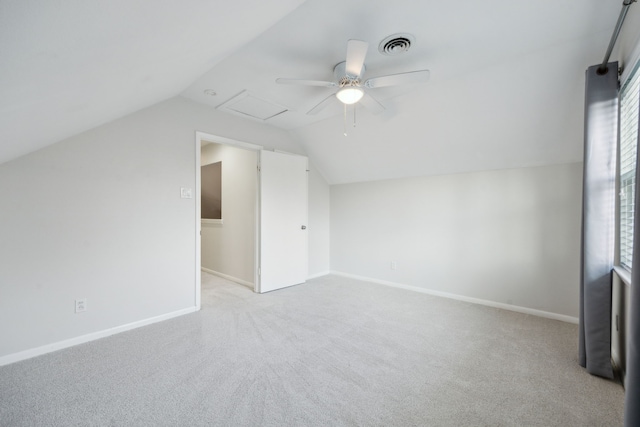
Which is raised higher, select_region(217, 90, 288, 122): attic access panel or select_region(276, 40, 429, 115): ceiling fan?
select_region(217, 90, 288, 122): attic access panel

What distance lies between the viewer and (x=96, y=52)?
1.21m

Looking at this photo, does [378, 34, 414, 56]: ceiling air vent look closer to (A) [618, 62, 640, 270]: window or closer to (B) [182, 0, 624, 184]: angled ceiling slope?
(B) [182, 0, 624, 184]: angled ceiling slope

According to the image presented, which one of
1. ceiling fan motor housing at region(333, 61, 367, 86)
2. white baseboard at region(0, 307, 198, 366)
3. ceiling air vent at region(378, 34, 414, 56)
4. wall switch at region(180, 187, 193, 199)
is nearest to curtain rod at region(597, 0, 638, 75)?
ceiling air vent at region(378, 34, 414, 56)

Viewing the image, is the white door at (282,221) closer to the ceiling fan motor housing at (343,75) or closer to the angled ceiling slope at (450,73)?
the angled ceiling slope at (450,73)

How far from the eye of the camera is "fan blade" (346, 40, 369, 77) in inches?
68.2

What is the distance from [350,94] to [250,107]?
1.59 metres

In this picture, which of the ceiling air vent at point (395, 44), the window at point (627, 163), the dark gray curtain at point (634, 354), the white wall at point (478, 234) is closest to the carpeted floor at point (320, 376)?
the white wall at point (478, 234)

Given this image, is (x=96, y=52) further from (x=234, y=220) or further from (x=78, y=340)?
(x=234, y=220)

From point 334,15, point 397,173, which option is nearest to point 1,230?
point 334,15

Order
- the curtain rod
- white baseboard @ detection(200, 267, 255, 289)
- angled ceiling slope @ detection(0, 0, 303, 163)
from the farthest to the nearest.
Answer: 1. white baseboard @ detection(200, 267, 255, 289)
2. the curtain rod
3. angled ceiling slope @ detection(0, 0, 303, 163)

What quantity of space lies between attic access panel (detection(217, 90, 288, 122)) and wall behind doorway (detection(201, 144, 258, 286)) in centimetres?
72

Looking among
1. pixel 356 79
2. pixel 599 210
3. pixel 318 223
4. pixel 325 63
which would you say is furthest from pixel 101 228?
pixel 599 210

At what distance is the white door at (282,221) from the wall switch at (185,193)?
1.02m

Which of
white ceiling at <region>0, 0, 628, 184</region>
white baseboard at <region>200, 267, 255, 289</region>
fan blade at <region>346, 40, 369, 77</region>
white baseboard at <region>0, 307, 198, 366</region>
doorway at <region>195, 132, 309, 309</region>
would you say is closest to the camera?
white ceiling at <region>0, 0, 628, 184</region>
